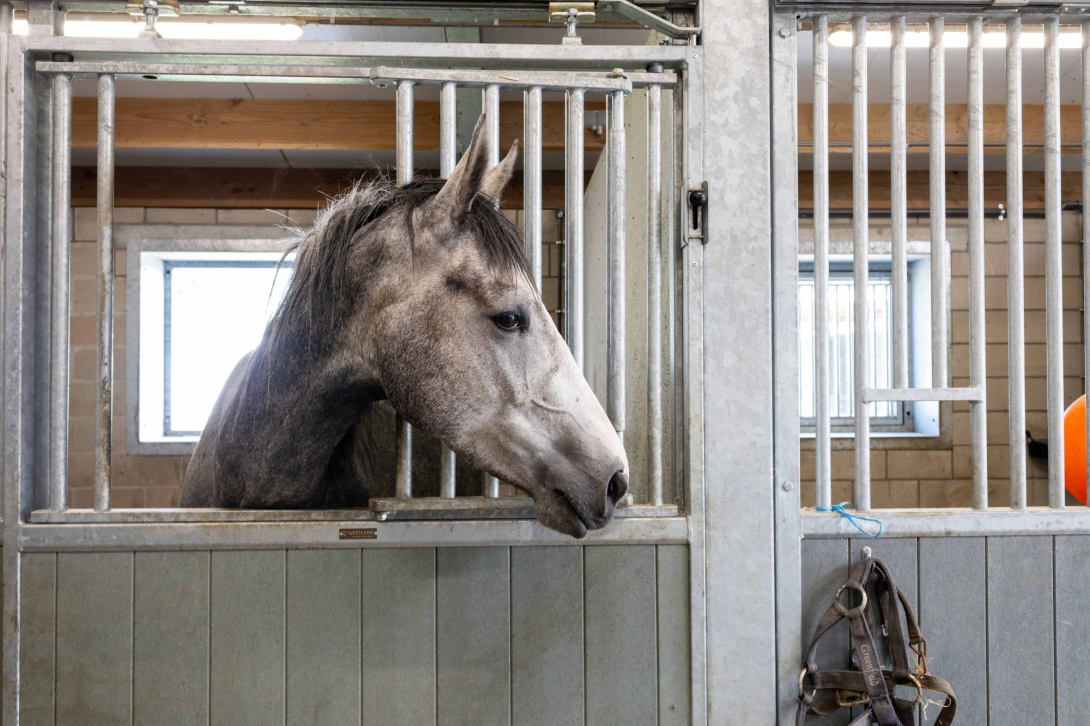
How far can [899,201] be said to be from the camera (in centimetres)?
121

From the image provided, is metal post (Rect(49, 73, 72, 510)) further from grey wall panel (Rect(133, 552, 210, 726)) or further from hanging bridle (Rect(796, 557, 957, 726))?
hanging bridle (Rect(796, 557, 957, 726))

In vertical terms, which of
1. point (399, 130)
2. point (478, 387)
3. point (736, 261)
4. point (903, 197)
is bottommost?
point (478, 387)

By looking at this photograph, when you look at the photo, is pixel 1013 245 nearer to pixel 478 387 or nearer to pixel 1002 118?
pixel 478 387

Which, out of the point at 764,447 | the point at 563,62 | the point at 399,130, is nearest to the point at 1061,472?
the point at 764,447

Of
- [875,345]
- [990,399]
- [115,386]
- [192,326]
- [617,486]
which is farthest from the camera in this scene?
[875,345]

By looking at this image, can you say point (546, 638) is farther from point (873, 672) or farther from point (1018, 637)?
point (1018, 637)

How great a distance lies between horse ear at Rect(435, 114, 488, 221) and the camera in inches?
40.0

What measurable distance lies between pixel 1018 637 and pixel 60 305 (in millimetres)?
1783

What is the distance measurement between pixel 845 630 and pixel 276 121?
3613mm

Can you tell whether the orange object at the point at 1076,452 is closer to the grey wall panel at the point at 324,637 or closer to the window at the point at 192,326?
the grey wall panel at the point at 324,637

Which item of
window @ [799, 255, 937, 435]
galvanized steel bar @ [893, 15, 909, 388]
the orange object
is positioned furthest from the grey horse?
window @ [799, 255, 937, 435]

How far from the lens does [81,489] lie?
12.7ft

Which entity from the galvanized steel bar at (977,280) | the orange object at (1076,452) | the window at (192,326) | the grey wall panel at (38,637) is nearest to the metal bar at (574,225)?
the galvanized steel bar at (977,280)

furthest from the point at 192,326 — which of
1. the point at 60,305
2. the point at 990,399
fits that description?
the point at 990,399
